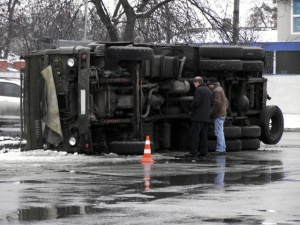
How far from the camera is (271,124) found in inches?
869

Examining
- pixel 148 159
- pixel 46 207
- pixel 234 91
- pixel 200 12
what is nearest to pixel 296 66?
pixel 200 12

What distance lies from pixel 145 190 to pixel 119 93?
614 centimetres

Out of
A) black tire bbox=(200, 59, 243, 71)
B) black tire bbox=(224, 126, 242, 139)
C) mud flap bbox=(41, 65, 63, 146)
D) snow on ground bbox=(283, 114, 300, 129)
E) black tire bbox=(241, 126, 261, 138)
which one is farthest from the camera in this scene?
snow on ground bbox=(283, 114, 300, 129)

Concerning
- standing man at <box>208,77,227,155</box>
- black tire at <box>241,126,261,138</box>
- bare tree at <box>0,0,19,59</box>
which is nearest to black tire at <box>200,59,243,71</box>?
standing man at <box>208,77,227,155</box>

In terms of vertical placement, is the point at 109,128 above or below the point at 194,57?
below

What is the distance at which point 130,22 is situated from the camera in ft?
106

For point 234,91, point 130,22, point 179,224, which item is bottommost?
point 179,224

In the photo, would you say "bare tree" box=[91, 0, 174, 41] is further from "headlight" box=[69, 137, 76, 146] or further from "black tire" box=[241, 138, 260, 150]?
"headlight" box=[69, 137, 76, 146]

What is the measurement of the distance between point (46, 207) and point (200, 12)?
76.5 ft

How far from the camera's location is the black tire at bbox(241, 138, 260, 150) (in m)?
20.5

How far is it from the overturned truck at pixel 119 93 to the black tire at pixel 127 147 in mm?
19

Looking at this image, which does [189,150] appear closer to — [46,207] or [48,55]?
[48,55]

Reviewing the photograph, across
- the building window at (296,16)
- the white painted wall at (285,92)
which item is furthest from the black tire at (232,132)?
the building window at (296,16)

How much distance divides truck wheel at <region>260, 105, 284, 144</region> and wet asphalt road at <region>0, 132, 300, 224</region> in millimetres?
2883
